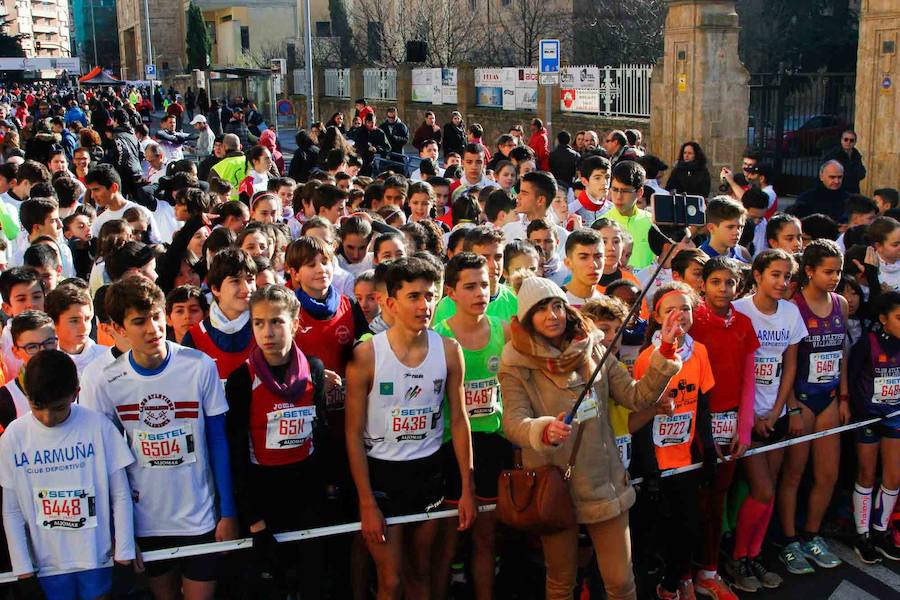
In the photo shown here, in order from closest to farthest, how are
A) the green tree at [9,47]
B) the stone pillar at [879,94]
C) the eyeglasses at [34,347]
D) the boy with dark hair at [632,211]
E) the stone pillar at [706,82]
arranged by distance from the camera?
the eyeglasses at [34,347]
the boy with dark hair at [632,211]
the stone pillar at [879,94]
the stone pillar at [706,82]
the green tree at [9,47]

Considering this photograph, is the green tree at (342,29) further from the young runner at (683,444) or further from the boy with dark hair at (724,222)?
the young runner at (683,444)

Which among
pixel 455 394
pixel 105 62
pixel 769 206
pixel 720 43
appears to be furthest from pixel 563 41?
pixel 105 62

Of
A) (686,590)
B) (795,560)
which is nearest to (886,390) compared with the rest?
(795,560)

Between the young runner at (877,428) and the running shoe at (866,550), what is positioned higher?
the young runner at (877,428)

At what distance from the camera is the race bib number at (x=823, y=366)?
5.77 meters

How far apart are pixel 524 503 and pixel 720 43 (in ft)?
51.5

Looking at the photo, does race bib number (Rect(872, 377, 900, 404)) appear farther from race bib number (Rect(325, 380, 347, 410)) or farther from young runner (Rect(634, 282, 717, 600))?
race bib number (Rect(325, 380, 347, 410))

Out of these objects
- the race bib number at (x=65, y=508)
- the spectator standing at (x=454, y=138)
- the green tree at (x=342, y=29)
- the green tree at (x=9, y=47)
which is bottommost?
the race bib number at (x=65, y=508)

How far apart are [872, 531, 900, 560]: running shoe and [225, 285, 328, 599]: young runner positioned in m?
3.34

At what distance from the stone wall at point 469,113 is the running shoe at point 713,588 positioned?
1590 cm

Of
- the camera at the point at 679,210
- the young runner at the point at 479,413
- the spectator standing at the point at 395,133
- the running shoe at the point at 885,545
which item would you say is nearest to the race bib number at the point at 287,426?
the young runner at the point at 479,413

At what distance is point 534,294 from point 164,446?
5.61ft

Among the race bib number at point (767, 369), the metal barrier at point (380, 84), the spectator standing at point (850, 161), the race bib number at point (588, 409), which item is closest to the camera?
the race bib number at point (588, 409)

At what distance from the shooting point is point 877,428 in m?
5.89
